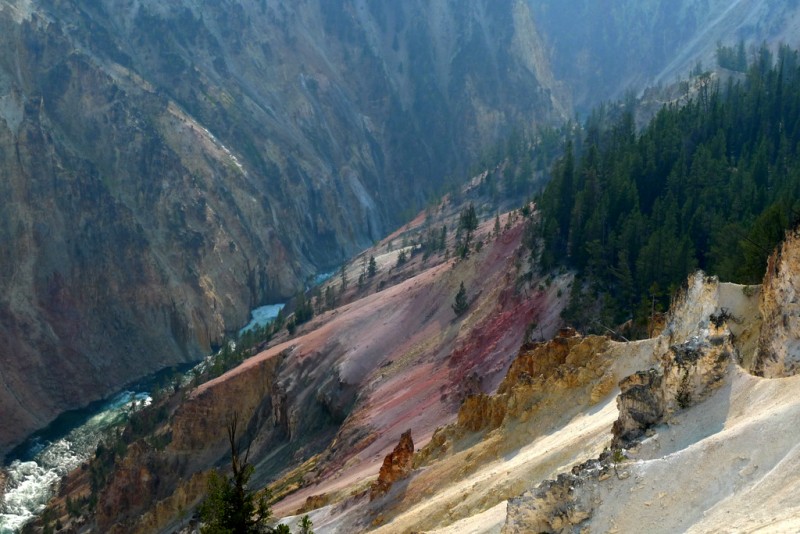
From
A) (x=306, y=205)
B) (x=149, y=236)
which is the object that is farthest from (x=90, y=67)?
(x=306, y=205)

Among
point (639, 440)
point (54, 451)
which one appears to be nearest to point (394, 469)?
point (639, 440)

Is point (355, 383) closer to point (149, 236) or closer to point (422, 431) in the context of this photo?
point (422, 431)

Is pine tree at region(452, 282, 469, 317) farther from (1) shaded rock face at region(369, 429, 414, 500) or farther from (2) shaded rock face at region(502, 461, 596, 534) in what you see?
(2) shaded rock face at region(502, 461, 596, 534)

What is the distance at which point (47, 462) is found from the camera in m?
67.0

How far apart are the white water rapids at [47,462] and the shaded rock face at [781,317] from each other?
53861 millimetres

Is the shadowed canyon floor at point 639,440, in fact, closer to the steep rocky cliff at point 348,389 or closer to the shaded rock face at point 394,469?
the shaded rock face at point 394,469

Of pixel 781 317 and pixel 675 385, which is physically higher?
pixel 781 317

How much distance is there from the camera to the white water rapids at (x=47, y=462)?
6006 centimetres

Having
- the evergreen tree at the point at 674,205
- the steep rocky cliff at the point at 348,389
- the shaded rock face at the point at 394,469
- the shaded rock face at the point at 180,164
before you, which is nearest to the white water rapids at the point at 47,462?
the shaded rock face at the point at 180,164

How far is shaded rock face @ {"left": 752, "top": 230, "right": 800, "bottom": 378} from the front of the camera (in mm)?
21219

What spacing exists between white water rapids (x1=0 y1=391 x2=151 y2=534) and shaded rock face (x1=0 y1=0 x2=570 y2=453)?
10.5 ft

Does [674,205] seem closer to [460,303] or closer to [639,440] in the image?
[460,303]

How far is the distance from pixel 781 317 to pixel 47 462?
203ft

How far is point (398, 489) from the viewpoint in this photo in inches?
1257
